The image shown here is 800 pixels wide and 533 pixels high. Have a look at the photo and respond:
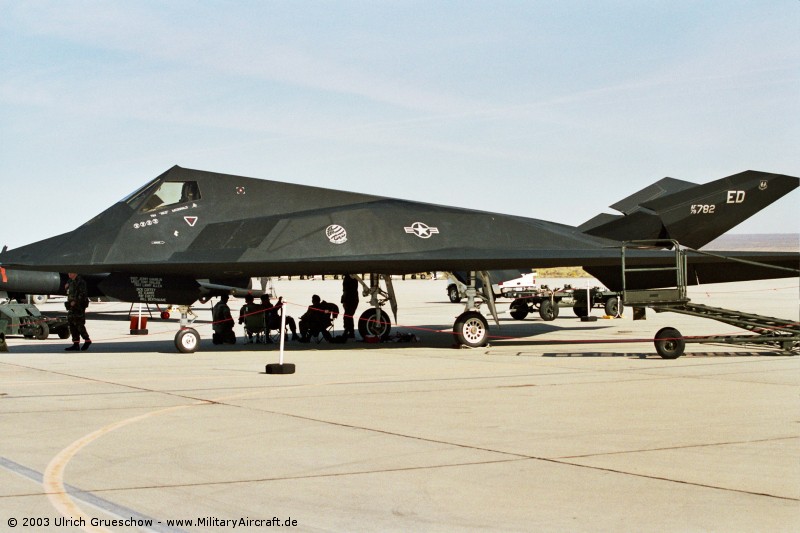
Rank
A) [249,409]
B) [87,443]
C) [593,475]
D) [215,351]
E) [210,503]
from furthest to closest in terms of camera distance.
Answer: [215,351] < [249,409] < [87,443] < [593,475] < [210,503]

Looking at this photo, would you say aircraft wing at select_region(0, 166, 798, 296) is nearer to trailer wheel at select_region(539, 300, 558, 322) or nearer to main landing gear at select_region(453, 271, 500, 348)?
main landing gear at select_region(453, 271, 500, 348)

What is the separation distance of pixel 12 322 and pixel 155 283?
26.8 feet

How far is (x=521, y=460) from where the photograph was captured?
6926 millimetres

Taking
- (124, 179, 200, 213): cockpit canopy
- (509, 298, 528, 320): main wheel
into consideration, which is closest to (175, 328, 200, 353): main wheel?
(124, 179, 200, 213): cockpit canopy

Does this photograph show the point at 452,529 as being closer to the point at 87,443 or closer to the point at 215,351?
the point at 87,443

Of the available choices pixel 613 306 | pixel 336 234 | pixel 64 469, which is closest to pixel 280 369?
pixel 336 234

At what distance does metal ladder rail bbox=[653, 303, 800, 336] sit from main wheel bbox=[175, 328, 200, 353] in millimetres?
8691

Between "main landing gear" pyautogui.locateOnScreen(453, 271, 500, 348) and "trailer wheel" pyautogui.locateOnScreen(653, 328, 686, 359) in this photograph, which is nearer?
"trailer wheel" pyautogui.locateOnScreen(653, 328, 686, 359)

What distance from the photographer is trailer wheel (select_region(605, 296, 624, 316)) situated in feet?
93.9

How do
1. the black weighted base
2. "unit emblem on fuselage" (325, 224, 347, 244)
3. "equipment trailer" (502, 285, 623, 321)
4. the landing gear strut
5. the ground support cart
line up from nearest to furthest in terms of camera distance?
the black weighted base, "unit emblem on fuselage" (325, 224, 347, 244), the landing gear strut, the ground support cart, "equipment trailer" (502, 285, 623, 321)

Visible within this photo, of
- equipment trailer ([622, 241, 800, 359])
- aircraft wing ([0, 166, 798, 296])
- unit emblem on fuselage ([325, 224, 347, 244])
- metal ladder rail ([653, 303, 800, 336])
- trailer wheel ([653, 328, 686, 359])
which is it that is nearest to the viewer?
trailer wheel ([653, 328, 686, 359])

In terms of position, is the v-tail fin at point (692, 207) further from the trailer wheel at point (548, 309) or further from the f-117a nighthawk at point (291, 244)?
the trailer wheel at point (548, 309)

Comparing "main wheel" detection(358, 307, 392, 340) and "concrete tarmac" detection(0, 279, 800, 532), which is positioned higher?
"main wheel" detection(358, 307, 392, 340)

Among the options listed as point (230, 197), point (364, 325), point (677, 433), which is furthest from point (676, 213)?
point (677, 433)
